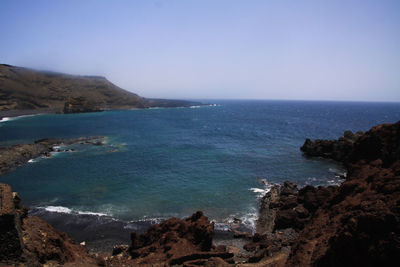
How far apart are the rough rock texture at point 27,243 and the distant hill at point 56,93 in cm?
8407

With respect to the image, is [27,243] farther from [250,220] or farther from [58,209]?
[250,220]

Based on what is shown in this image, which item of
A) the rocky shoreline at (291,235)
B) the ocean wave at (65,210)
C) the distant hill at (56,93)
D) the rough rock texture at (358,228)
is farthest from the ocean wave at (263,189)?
the distant hill at (56,93)

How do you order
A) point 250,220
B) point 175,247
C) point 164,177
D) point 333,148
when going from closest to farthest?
point 175,247 → point 250,220 → point 164,177 → point 333,148

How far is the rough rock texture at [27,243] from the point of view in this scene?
34.1 ft

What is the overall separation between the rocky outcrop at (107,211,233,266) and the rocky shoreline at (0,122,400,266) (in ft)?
0.22

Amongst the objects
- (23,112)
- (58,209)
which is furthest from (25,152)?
(23,112)

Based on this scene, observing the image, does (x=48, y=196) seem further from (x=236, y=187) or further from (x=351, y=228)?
(x=351, y=228)

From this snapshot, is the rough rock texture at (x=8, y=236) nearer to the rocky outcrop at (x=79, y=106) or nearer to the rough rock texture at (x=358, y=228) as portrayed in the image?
the rough rock texture at (x=358, y=228)

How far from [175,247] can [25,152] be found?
45.8 m

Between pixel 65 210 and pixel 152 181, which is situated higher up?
pixel 152 181

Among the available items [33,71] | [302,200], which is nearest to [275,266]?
[302,200]

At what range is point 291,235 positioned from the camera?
2030 cm

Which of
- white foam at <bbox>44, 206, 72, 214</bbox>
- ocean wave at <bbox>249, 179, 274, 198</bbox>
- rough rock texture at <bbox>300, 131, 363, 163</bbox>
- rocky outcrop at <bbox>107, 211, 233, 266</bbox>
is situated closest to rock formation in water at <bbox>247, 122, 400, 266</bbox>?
rocky outcrop at <bbox>107, 211, 233, 266</bbox>

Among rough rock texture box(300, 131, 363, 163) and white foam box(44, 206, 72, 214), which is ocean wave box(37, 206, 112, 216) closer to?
white foam box(44, 206, 72, 214)
